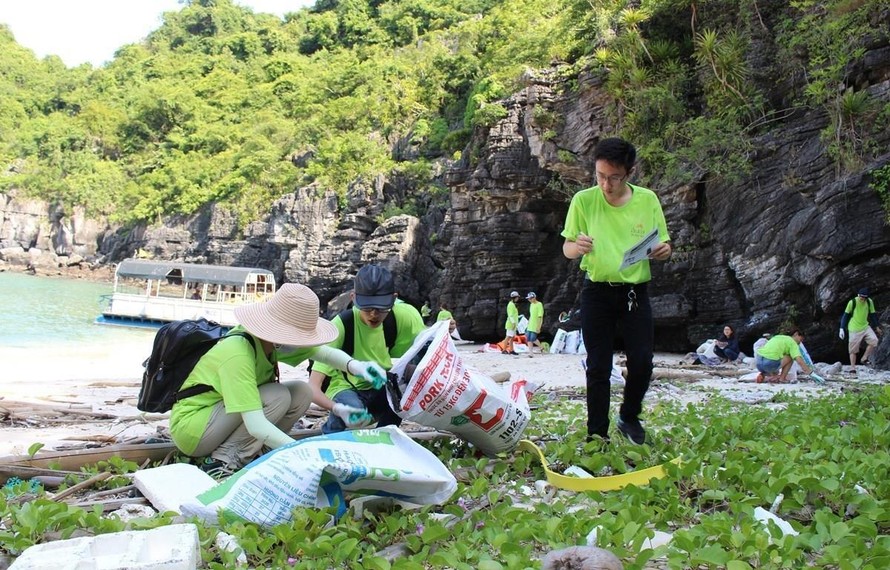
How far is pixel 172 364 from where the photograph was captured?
4.02 m

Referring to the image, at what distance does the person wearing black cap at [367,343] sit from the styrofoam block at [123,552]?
180cm

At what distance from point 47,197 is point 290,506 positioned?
69845mm

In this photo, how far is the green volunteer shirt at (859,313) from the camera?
39.7ft

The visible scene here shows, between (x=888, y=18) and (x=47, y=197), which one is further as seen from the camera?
(x=47, y=197)

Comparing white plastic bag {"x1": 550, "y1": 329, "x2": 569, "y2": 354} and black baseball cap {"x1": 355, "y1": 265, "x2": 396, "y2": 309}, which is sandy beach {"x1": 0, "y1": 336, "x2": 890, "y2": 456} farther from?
black baseball cap {"x1": 355, "y1": 265, "x2": 396, "y2": 309}

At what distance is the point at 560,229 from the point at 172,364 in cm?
2035

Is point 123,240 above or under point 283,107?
under

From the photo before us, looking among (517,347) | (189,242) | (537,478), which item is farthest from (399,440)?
(189,242)

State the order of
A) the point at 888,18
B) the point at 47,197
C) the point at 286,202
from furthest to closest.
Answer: the point at 47,197 → the point at 286,202 → the point at 888,18

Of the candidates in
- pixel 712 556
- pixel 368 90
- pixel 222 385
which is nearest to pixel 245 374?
pixel 222 385

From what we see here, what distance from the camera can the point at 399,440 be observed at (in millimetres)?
3057

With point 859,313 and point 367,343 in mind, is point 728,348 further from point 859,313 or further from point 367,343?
point 367,343

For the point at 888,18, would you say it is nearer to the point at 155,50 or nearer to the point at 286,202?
the point at 286,202

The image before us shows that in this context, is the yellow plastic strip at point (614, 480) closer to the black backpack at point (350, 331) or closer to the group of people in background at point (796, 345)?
the black backpack at point (350, 331)
